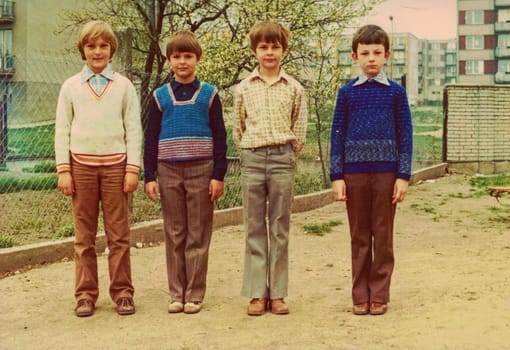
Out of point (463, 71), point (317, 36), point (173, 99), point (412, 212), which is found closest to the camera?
point (173, 99)

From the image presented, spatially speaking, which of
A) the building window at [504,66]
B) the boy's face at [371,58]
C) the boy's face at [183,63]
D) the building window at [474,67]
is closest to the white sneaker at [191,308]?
the boy's face at [183,63]

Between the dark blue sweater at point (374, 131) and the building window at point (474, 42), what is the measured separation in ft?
228

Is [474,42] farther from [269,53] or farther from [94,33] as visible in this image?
[94,33]

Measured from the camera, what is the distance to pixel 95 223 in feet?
15.9

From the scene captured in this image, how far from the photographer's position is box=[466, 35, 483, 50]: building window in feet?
230

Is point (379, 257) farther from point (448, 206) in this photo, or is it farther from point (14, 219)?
point (448, 206)

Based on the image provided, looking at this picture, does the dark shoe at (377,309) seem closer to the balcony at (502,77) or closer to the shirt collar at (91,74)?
the shirt collar at (91,74)

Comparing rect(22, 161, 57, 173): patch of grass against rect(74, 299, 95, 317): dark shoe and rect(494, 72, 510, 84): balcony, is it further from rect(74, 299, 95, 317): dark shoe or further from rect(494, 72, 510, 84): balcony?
rect(494, 72, 510, 84): balcony

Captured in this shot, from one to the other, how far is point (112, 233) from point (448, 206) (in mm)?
7066

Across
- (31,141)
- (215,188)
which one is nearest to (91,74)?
(215,188)

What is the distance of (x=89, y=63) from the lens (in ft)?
15.6

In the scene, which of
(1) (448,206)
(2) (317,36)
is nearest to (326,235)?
(1) (448,206)

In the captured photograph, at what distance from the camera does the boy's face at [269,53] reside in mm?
4629

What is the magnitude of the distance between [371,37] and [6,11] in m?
30.1
